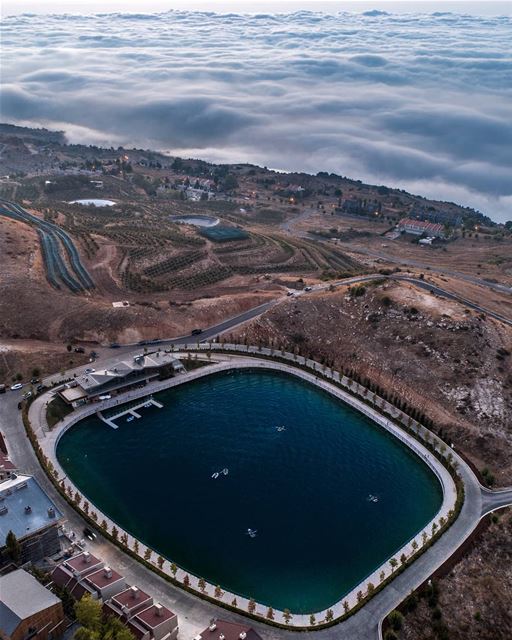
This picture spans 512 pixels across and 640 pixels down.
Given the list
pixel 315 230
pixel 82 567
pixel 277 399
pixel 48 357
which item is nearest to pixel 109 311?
pixel 48 357

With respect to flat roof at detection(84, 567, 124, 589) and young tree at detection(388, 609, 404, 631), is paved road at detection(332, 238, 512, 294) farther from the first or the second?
flat roof at detection(84, 567, 124, 589)

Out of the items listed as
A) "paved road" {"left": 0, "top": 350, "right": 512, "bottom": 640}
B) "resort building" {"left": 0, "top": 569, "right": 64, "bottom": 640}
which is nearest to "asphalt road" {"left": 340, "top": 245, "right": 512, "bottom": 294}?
"paved road" {"left": 0, "top": 350, "right": 512, "bottom": 640}

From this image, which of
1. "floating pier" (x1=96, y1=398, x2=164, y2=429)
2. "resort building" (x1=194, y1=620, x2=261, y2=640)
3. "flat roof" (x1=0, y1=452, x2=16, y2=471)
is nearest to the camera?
"resort building" (x1=194, y1=620, x2=261, y2=640)

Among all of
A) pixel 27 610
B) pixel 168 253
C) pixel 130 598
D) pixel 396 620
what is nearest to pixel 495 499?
pixel 396 620

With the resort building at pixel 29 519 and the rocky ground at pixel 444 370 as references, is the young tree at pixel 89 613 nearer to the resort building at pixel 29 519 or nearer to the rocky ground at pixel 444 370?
the resort building at pixel 29 519

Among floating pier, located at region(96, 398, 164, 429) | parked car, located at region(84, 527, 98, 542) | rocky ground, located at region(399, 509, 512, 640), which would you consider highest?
parked car, located at region(84, 527, 98, 542)

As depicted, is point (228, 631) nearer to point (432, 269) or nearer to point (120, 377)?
point (120, 377)

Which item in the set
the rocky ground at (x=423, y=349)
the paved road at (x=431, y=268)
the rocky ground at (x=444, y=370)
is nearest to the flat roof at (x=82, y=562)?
the rocky ground at (x=444, y=370)
